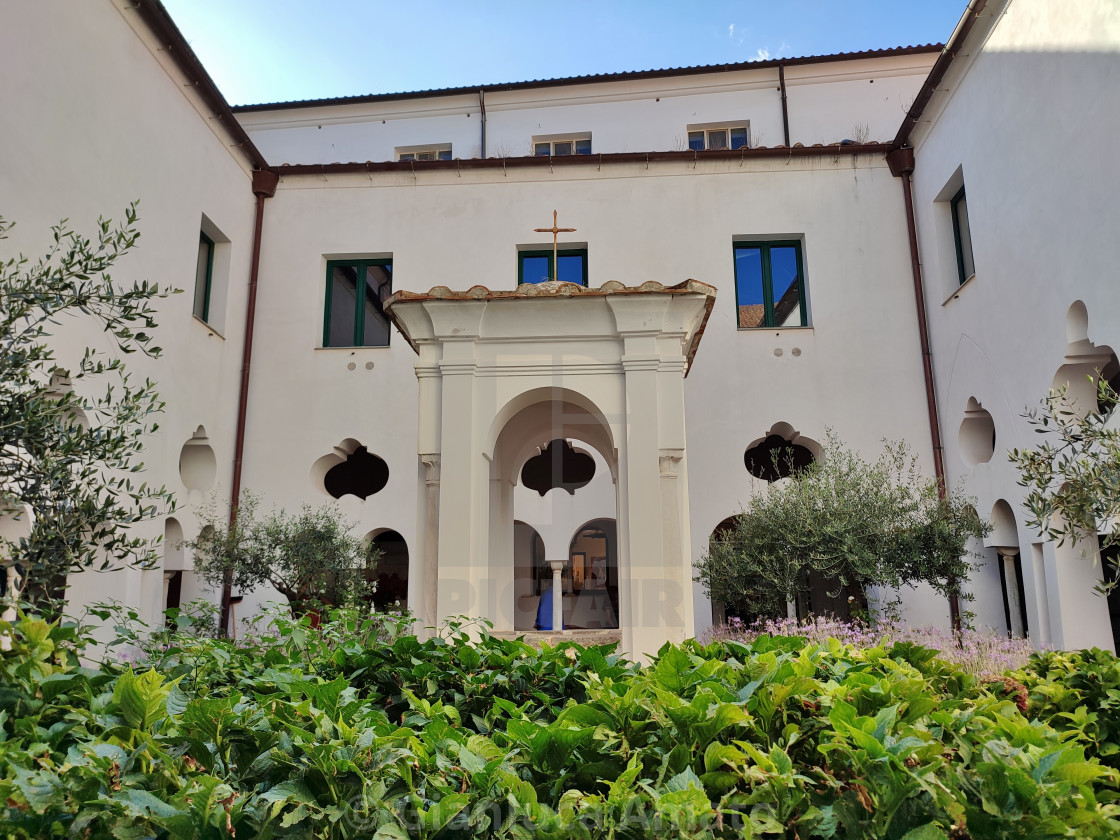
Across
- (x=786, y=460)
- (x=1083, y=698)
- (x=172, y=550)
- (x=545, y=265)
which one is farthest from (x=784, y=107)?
(x=1083, y=698)

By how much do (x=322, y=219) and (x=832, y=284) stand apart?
8623 mm

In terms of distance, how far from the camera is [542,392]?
23.9ft

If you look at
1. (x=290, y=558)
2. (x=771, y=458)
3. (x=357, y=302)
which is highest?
(x=357, y=302)

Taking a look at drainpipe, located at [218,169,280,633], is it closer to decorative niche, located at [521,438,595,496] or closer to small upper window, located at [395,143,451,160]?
small upper window, located at [395,143,451,160]

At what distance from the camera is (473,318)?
23.1 ft

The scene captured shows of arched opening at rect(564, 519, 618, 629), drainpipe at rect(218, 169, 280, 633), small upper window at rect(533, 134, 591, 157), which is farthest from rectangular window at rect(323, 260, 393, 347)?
arched opening at rect(564, 519, 618, 629)

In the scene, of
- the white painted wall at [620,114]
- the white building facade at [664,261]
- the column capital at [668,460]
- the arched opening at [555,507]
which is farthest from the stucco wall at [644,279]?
the column capital at [668,460]

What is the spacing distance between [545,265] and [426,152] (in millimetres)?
5830

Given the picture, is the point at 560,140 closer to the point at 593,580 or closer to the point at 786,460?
the point at 786,460

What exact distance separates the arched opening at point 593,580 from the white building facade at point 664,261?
6cm

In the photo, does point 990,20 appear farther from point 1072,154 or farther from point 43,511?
point 43,511

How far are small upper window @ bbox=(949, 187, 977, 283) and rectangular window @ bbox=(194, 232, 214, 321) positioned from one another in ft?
37.8

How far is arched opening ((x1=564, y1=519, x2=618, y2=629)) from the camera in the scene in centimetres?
1531

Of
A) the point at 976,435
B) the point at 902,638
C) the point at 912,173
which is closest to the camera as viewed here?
the point at 902,638
